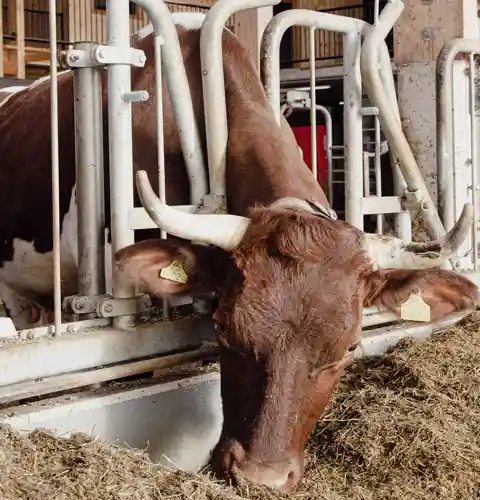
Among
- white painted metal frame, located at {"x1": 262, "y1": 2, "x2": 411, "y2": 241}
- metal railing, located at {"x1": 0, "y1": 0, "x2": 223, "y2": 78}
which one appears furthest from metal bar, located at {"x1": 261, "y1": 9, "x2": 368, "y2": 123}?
metal railing, located at {"x1": 0, "y1": 0, "x2": 223, "y2": 78}

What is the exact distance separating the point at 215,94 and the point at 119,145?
74 cm

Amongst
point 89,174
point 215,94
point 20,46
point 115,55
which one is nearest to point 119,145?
point 89,174

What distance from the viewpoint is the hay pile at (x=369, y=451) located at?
8.18ft

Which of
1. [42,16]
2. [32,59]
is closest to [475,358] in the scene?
[32,59]

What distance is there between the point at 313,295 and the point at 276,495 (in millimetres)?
721

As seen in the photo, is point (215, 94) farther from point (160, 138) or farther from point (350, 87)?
point (350, 87)

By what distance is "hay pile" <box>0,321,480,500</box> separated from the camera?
249cm

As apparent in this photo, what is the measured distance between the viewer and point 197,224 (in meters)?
3.29

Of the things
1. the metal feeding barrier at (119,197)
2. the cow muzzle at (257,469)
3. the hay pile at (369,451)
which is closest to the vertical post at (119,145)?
the metal feeding barrier at (119,197)

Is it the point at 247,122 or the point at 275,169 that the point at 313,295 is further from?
the point at 247,122

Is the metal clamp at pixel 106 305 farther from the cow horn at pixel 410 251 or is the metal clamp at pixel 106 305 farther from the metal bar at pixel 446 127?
the metal bar at pixel 446 127

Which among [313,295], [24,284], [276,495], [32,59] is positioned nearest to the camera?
[276,495]

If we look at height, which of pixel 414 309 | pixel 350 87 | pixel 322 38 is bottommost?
pixel 414 309

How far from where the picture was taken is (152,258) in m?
3.46
